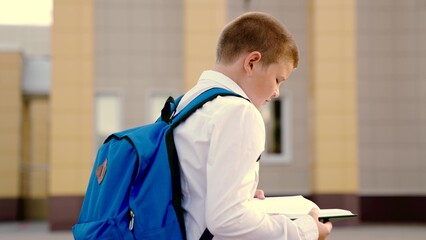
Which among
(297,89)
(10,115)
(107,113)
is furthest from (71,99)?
(10,115)

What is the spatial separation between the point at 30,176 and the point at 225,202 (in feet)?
67.9

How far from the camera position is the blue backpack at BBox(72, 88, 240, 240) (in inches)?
66.8

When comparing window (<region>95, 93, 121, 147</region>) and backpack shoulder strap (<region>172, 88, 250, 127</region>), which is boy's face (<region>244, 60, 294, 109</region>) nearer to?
backpack shoulder strap (<region>172, 88, 250, 127</region>)

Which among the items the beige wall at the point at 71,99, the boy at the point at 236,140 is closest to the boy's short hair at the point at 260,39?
the boy at the point at 236,140

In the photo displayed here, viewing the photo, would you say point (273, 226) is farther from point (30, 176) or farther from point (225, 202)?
point (30, 176)

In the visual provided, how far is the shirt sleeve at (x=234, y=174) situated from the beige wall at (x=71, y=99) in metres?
12.2

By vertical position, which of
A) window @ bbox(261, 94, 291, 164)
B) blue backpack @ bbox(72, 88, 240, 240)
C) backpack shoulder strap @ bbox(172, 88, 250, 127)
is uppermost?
backpack shoulder strap @ bbox(172, 88, 250, 127)

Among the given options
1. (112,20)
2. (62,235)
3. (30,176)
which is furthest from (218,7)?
(30,176)

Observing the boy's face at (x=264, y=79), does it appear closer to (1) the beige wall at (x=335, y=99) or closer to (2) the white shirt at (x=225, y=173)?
(2) the white shirt at (x=225, y=173)

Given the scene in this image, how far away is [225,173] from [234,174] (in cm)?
2

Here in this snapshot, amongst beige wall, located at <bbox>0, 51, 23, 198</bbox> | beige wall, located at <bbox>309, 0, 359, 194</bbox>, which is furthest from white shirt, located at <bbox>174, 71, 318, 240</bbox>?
beige wall, located at <bbox>0, 51, 23, 198</bbox>

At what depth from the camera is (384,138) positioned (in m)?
14.8

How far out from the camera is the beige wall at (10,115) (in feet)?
64.0

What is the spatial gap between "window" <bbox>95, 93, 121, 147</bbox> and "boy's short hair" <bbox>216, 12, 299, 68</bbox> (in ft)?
41.4
